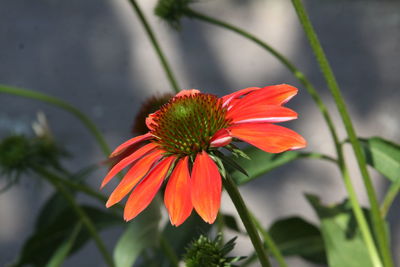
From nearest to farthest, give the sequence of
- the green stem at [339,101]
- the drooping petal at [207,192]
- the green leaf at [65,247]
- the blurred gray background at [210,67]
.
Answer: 1. the drooping petal at [207,192]
2. the green stem at [339,101]
3. the green leaf at [65,247]
4. the blurred gray background at [210,67]

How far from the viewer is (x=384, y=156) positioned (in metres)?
0.52

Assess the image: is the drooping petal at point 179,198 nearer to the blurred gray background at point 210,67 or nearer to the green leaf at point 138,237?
the green leaf at point 138,237

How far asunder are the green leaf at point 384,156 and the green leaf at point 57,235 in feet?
1.13

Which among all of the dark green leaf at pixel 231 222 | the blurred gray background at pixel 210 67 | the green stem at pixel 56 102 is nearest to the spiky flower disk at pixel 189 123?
the green stem at pixel 56 102

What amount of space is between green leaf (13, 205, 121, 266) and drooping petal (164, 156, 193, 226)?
0.45 metres

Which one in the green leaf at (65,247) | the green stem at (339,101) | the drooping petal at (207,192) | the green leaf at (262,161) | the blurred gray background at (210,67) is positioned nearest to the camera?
the drooping petal at (207,192)

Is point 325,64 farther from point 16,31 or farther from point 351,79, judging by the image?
point 16,31

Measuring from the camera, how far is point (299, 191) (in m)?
0.99

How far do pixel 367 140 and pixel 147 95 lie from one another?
509 mm

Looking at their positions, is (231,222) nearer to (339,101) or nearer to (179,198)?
(339,101)

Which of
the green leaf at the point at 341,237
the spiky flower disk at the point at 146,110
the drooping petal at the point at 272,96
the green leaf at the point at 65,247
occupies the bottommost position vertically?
the green leaf at the point at 341,237

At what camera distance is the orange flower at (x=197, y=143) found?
0.30m

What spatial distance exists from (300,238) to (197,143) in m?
0.41

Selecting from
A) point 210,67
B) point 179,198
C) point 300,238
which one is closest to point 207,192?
point 179,198
